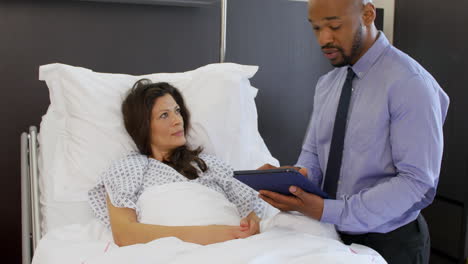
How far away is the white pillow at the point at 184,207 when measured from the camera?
5.68 feet

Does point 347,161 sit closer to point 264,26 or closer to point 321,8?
point 321,8

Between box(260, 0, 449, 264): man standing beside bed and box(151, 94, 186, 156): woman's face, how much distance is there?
0.64m

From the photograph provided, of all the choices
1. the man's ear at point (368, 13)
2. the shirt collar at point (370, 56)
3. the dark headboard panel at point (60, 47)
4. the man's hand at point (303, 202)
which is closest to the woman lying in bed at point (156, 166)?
the man's hand at point (303, 202)

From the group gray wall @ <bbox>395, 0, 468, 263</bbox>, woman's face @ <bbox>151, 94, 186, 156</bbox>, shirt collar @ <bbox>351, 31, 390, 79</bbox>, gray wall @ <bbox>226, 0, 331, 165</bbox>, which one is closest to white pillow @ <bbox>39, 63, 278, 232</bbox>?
woman's face @ <bbox>151, 94, 186, 156</bbox>

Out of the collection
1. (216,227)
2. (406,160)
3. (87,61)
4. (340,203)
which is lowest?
(216,227)

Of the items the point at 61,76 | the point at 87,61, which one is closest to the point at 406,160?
the point at 61,76

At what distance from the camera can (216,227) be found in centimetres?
169

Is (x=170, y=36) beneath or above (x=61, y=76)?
above

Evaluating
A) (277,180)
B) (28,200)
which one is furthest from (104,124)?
(277,180)

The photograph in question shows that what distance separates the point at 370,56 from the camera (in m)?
1.48

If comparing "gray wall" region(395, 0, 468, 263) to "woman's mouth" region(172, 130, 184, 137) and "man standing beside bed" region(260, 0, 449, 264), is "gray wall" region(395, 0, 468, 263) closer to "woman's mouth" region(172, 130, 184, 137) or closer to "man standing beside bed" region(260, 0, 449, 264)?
"man standing beside bed" region(260, 0, 449, 264)

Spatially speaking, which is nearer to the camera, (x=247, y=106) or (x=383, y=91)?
(x=383, y=91)

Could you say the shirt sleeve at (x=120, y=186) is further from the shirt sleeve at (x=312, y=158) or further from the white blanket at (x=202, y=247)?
the shirt sleeve at (x=312, y=158)

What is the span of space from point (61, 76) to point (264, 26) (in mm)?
1165
